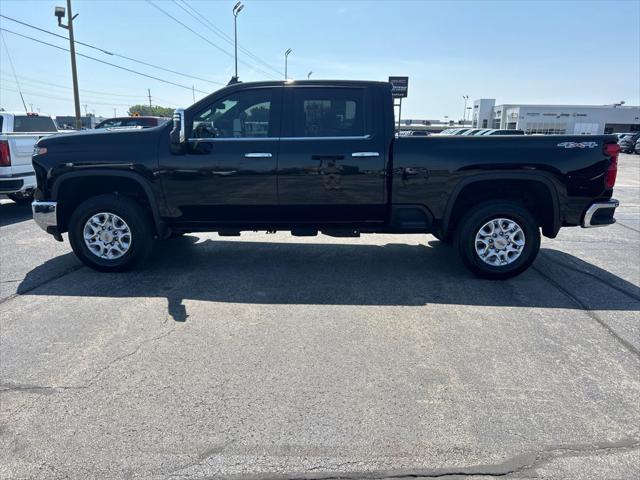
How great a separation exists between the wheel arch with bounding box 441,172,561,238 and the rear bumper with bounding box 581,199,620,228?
289 millimetres

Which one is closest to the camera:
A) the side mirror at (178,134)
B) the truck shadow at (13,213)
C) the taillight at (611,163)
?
the side mirror at (178,134)

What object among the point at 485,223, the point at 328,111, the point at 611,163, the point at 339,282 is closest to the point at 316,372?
the point at 339,282

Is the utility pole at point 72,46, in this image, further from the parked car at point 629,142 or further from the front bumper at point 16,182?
the parked car at point 629,142

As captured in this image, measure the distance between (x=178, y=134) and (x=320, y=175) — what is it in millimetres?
1599

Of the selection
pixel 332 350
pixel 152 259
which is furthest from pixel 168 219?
pixel 332 350

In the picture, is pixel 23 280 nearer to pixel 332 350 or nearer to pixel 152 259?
pixel 152 259

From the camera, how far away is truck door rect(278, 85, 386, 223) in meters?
5.21

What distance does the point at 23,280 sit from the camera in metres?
5.35

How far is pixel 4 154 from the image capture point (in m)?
8.30

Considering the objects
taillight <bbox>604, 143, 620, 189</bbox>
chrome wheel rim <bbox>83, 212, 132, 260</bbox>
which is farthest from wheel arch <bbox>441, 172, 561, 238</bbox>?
chrome wheel rim <bbox>83, 212, 132, 260</bbox>

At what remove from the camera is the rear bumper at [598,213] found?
5223mm

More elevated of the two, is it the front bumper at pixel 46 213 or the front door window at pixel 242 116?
the front door window at pixel 242 116

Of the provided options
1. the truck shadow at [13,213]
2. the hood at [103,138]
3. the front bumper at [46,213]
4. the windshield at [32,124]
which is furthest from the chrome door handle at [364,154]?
the windshield at [32,124]

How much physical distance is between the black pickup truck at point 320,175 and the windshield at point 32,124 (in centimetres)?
756
